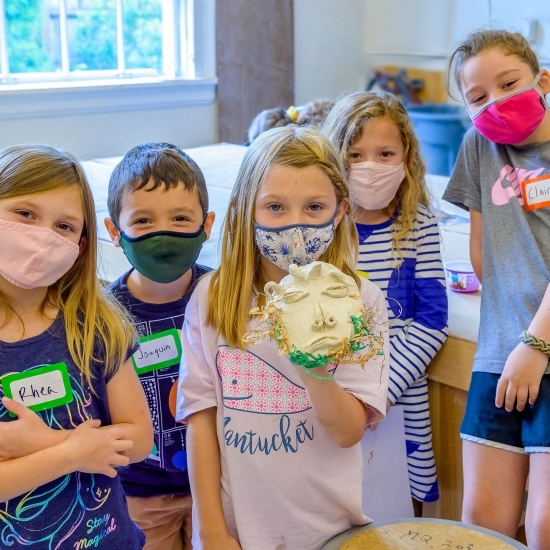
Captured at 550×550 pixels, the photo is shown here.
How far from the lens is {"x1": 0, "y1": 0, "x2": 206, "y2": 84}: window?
3398 mm

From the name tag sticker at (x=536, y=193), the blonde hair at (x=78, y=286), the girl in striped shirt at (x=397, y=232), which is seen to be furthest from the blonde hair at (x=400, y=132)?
the blonde hair at (x=78, y=286)

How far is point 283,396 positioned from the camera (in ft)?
3.92

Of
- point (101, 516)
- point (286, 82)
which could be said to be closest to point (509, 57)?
point (101, 516)

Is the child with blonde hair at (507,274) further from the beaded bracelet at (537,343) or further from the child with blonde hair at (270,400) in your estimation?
the child with blonde hair at (270,400)

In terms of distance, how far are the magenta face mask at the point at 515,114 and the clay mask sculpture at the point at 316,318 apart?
26.1 inches

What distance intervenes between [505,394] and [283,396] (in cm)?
49

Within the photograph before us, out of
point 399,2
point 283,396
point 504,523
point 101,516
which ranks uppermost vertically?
point 399,2

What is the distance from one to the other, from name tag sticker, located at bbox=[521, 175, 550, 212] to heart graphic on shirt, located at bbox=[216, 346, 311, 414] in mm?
660

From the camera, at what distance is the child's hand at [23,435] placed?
105 cm

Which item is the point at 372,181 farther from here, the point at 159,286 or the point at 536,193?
the point at 159,286

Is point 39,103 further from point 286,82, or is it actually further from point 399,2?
point 399,2

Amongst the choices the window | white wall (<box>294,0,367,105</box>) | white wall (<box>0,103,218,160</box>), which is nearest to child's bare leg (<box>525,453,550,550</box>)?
white wall (<box>0,103,218,160</box>)

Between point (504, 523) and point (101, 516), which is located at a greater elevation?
point (101, 516)

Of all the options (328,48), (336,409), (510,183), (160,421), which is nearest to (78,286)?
(160,421)
